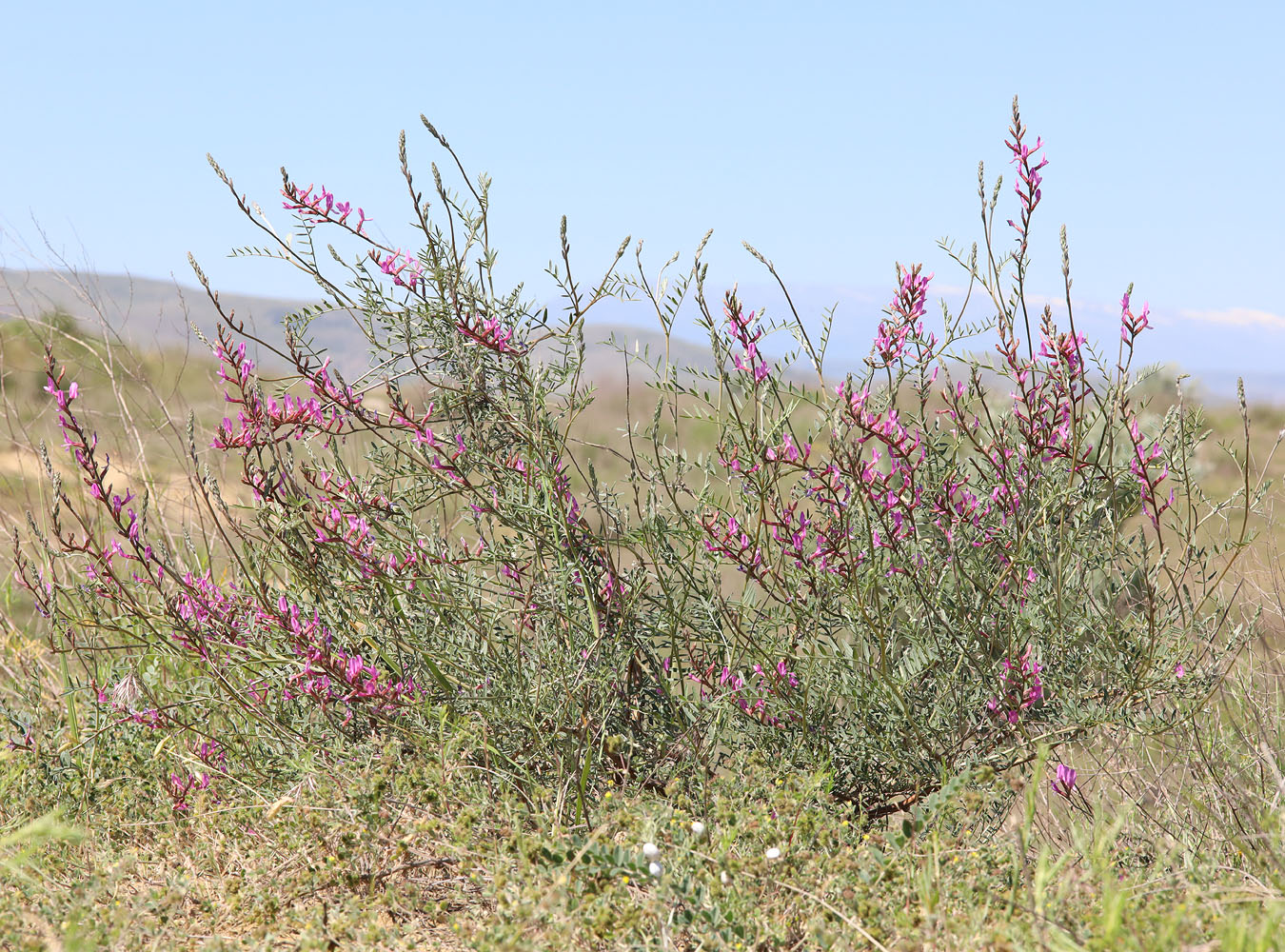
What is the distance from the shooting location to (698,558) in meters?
2.54

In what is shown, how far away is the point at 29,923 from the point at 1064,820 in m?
2.47

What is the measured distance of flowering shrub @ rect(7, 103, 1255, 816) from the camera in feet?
7.38

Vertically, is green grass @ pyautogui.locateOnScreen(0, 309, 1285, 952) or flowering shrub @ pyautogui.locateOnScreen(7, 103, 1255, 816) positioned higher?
flowering shrub @ pyautogui.locateOnScreen(7, 103, 1255, 816)

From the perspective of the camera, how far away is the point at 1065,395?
7.39 ft

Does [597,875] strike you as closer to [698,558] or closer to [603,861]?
[603,861]

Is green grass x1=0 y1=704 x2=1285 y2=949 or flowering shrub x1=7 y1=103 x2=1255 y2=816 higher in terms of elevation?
flowering shrub x1=7 y1=103 x2=1255 y2=816

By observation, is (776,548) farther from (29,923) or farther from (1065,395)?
(29,923)

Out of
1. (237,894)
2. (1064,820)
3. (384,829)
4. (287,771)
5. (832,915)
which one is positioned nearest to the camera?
(832,915)

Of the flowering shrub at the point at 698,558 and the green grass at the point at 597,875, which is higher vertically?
the flowering shrub at the point at 698,558

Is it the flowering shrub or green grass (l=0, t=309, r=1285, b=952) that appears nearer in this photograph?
green grass (l=0, t=309, r=1285, b=952)

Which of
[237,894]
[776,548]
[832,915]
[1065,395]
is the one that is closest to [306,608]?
[237,894]

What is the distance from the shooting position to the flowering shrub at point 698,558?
2250 mm

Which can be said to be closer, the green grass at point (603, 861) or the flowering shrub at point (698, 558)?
the green grass at point (603, 861)

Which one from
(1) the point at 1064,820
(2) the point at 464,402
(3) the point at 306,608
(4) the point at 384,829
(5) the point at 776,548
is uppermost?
(2) the point at 464,402
